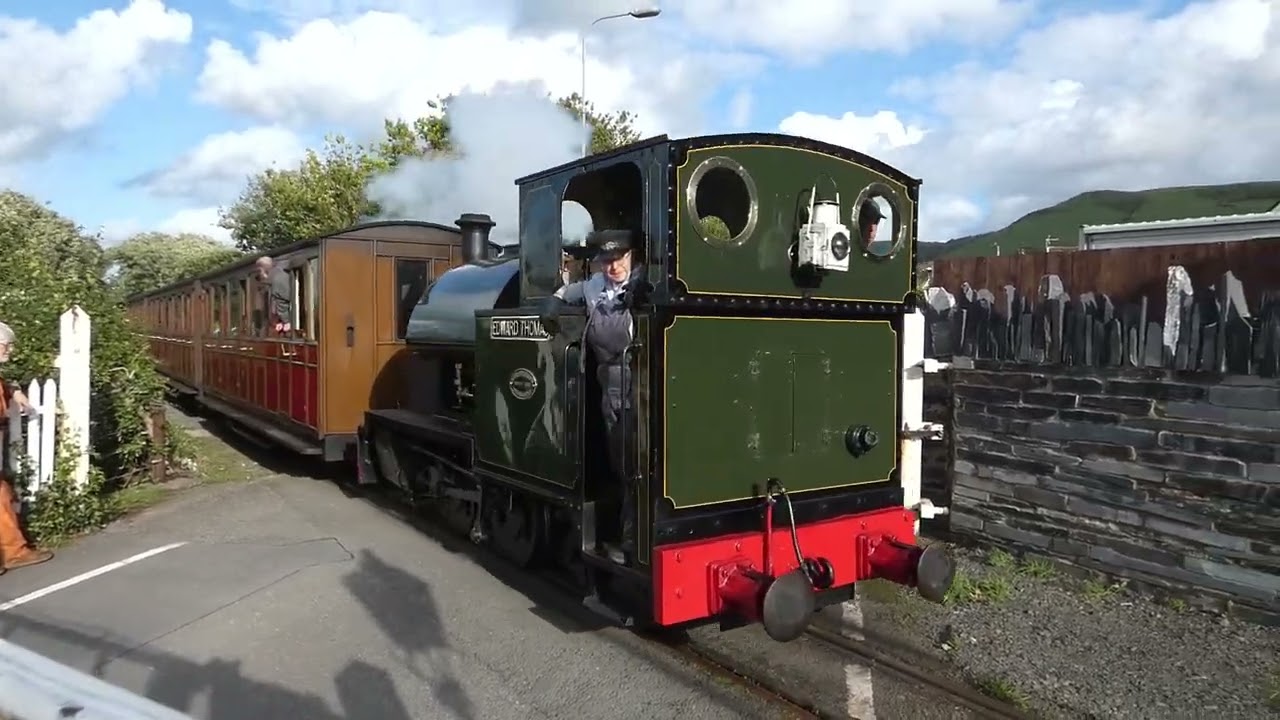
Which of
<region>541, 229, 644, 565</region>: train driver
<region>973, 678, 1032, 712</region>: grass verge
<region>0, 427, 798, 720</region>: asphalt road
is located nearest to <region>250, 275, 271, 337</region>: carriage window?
<region>0, 427, 798, 720</region>: asphalt road

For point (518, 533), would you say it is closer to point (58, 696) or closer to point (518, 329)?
point (518, 329)

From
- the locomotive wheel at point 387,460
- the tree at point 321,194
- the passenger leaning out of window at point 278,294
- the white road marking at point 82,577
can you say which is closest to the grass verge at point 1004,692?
the locomotive wheel at point 387,460

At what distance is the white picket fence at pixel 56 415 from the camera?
250 inches

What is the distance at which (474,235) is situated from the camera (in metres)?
7.67

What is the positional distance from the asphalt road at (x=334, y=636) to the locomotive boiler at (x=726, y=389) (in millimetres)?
356

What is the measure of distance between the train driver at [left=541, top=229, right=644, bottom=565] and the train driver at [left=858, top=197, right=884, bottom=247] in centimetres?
127

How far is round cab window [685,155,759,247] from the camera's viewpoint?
3.96m

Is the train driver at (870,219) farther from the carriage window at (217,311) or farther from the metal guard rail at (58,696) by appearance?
the carriage window at (217,311)

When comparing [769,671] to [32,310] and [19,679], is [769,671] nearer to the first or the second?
[19,679]

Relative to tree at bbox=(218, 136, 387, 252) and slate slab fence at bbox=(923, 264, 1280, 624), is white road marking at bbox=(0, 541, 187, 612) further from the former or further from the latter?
tree at bbox=(218, 136, 387, 252)

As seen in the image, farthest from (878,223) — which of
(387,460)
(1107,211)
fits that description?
(1107,211)

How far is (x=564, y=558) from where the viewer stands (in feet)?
18.1

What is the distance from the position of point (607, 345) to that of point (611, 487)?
0.85 metres

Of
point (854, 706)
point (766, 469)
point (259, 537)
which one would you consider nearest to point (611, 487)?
point (766, 469)
